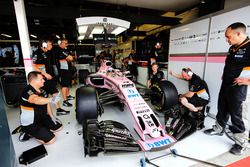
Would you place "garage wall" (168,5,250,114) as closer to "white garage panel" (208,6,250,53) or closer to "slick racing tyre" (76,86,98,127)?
"white garage panel" (208,6,250,53)

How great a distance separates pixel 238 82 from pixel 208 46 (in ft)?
4.75

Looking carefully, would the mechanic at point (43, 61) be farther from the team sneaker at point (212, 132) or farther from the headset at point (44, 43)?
the team sneaker at point (212, 132)

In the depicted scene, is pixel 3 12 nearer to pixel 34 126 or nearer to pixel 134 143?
pixel 34 126

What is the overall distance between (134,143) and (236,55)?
1745 mm

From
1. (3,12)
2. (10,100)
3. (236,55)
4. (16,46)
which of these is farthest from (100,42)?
(16,46)

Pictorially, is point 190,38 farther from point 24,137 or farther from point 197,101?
point 24,137

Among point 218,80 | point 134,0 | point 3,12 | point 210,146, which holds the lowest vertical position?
point 210,146

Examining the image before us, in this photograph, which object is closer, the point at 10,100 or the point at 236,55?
the point at 236,55

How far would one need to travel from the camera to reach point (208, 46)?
3.06 m

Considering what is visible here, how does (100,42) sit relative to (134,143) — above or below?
above

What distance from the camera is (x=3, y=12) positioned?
3.28 m

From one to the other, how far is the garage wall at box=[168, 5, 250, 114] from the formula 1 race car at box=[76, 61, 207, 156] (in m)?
1.10

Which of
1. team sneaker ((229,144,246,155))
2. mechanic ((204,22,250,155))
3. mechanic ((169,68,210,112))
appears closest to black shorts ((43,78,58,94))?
mechanic ((169,68,210,112))

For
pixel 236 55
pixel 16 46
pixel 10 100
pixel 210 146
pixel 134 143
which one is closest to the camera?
pixel 134 143
